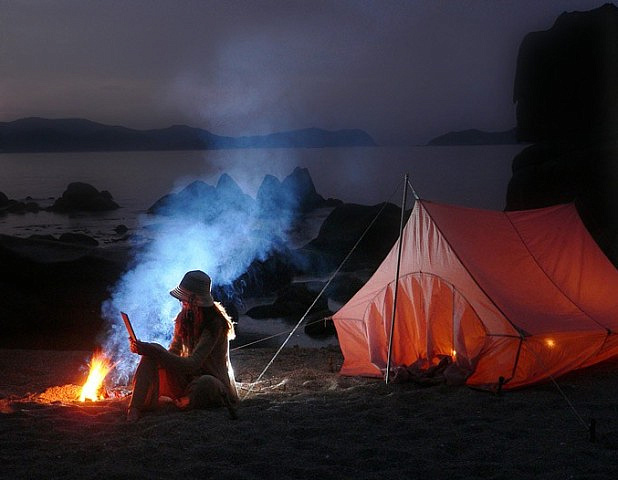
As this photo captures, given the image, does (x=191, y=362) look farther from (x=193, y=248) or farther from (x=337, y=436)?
(x=193, y=248)

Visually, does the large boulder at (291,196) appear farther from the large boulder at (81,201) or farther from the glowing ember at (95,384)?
the glowing ember at (95,384)

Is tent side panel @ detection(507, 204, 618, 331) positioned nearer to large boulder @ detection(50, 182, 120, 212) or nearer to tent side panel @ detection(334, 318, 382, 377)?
tent side panel @ detection(334, 318, 382, 377)

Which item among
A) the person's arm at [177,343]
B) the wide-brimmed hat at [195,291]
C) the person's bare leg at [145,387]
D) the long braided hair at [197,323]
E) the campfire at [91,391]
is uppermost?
the wide-brimmed hat at [195,291]

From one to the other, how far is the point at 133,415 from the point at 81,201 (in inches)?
1941

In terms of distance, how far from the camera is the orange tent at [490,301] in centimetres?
695

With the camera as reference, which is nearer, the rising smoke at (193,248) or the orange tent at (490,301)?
the orange tent at (490,301)

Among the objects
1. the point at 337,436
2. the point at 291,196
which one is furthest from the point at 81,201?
the point at 337,436

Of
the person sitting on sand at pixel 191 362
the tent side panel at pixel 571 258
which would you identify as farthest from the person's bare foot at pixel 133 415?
the tent side panel at pixel 571 258

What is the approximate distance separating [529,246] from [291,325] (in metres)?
9.00

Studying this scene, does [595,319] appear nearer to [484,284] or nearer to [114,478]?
[484,284]

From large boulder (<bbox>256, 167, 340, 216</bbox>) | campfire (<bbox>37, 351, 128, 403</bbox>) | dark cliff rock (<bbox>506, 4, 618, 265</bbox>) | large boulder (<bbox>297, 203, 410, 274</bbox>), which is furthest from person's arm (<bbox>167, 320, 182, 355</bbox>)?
large boulder (<bbox>256, 167, 340, 216</bbox>)

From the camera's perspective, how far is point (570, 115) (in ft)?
111

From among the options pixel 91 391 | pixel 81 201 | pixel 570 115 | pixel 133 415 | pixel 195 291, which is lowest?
pixel 91 391

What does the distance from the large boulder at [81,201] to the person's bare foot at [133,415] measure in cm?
4802
